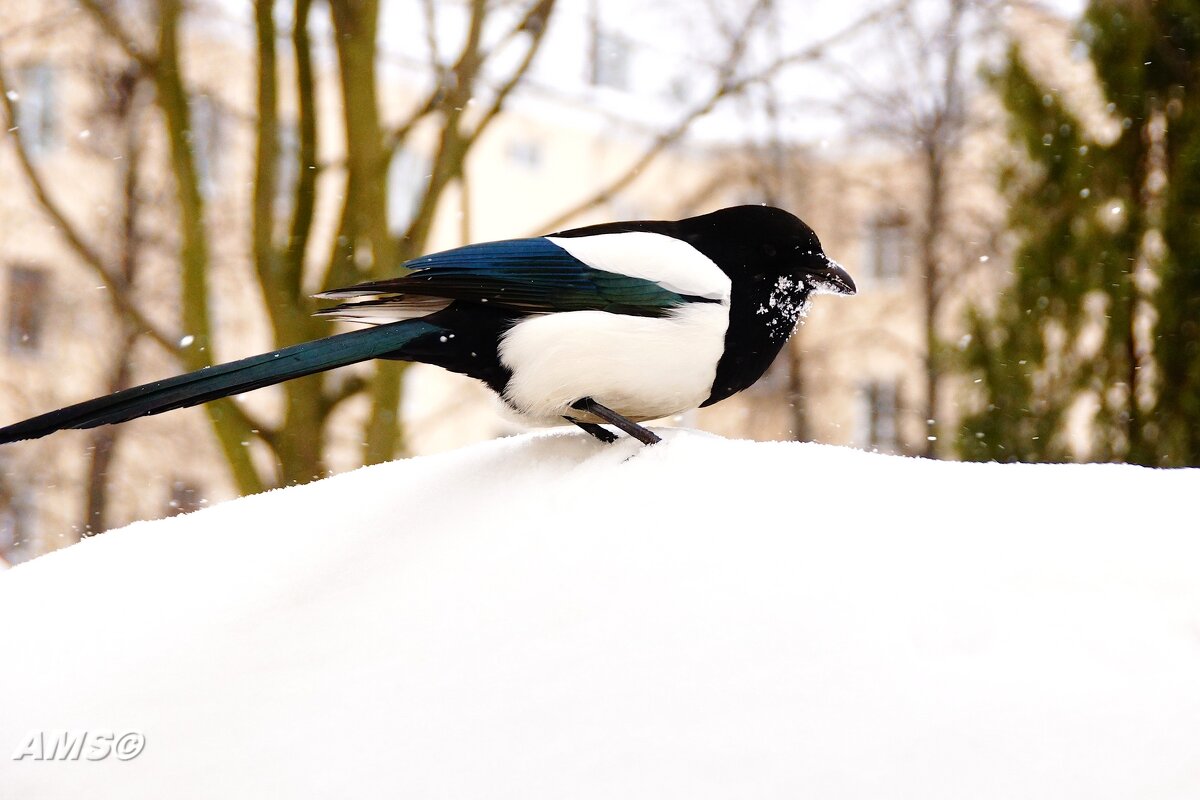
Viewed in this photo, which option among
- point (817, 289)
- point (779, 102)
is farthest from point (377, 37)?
point (779, 102)

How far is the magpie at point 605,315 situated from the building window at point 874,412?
1259 centimetres

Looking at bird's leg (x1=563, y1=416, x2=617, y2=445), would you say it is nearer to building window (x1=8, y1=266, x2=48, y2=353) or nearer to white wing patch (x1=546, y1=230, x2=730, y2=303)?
white wing patch (x1=546, y1=230, x2=730, y2=303)

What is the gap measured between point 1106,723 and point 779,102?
29.7 feet

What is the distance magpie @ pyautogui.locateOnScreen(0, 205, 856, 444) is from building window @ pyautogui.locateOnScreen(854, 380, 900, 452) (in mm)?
12591

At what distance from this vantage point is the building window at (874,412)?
1441cm

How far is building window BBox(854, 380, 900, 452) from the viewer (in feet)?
47.3

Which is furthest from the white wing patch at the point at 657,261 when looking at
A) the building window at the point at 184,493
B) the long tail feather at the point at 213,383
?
the building window at the point at 184,493

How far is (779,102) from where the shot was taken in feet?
31.3

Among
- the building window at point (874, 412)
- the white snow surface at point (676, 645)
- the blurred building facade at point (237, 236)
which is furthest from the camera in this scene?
the building window at point (874, 412)

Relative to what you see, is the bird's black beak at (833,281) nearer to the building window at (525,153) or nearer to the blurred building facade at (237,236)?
the blurred building facade at (237,236)

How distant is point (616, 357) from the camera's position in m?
1.75

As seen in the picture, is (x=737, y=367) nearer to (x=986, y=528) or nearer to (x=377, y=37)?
(x=986, y=528)

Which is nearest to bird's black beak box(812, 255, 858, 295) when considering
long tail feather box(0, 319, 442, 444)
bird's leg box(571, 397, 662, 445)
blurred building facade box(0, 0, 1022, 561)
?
bird's leg box(571, 397, 662, 445)

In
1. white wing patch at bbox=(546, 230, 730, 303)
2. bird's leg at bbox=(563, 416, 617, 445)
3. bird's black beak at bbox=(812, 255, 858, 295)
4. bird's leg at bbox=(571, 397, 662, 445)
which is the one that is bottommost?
bird's leg at bbox=(563, 416, 617, 445)
